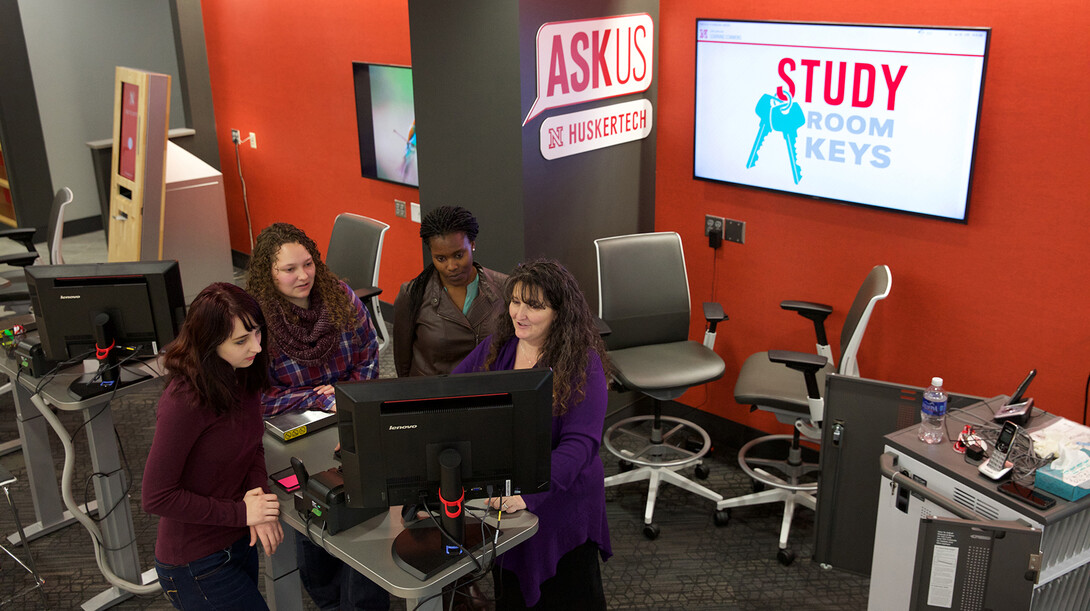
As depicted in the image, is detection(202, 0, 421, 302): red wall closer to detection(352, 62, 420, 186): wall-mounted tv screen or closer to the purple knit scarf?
detection(352, 62, 420, 186): wall-mounted tv screen

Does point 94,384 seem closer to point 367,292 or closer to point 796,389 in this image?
point 367,292

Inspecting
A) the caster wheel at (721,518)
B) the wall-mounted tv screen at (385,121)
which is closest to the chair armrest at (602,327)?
the caster wheel at (721,518)

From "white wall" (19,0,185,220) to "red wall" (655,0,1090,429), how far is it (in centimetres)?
640

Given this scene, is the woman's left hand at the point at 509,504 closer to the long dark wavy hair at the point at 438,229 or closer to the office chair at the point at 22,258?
the long dark wavy hair at the point at 438,229

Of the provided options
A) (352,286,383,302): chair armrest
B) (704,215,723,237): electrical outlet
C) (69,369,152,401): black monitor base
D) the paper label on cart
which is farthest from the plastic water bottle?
(69,369,152,401): black monitor base

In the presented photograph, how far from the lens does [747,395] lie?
382cm

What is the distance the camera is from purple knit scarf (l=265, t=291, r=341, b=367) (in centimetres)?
303

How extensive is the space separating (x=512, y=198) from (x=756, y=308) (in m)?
1.38

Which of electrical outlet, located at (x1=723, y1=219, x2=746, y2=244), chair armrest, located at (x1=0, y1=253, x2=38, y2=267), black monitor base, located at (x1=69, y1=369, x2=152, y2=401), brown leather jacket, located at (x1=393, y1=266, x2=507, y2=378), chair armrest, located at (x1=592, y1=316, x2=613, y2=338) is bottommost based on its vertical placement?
chair armrest, located at (x1=592, y1=316, x2=613, y2=338)

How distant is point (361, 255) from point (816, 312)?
2.24m

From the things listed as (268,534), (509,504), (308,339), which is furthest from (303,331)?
(509,504)

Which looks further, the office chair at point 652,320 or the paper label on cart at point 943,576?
the office chair at point 652,320

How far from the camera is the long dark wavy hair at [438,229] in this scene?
3225mm

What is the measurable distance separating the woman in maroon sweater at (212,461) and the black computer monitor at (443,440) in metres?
0.40
